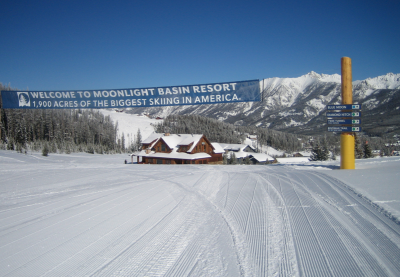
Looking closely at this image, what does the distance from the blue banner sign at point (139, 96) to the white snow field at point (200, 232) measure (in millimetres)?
5628

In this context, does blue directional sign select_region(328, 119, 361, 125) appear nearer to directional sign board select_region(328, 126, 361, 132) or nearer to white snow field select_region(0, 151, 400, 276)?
directional sign board select_region(328, 126, 361, 132)

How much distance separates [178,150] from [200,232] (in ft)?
99.3

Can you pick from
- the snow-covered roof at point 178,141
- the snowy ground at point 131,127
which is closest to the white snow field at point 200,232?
the snow-covered roof at point 178,141

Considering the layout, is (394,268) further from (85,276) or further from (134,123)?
(134,123)

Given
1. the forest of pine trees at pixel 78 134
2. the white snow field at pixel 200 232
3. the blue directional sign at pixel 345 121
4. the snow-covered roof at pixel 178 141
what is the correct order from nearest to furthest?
the white snow field at pixel 200 232, the blue directional sign at pixel 345 121, the snow-covered roof at pixel 178 141, the forest of pine trees at pixel 78 134

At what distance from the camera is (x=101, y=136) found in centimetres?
8544

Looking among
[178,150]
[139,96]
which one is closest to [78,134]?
[178,150]

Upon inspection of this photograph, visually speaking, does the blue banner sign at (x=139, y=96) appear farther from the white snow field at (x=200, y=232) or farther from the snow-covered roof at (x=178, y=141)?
the snow-covered roof at (x=178, y=141)

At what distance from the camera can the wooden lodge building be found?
33125mm

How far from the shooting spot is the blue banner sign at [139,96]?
39.9 ft

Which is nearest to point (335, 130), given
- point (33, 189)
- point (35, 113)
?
point (33, 189)

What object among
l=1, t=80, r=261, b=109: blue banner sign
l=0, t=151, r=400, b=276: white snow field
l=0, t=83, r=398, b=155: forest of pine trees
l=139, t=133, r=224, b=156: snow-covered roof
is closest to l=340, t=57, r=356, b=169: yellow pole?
l=1, t=80, r=261, b=109: blue banner sign

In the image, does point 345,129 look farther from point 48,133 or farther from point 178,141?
point 48,133

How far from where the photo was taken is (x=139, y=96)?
13.7 m
